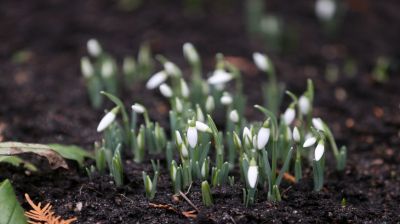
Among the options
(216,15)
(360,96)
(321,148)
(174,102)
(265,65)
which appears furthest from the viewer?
(216,15)

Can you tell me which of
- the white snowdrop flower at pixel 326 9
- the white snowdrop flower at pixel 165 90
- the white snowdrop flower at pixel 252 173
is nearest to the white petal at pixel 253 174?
the white snowdrop flower at pixel 252 173

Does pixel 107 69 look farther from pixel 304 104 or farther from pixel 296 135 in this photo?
pixel 296 135

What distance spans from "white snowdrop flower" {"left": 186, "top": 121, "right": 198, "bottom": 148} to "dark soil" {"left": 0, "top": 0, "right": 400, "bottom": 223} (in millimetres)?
230

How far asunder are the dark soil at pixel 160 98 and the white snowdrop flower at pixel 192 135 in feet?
0.75

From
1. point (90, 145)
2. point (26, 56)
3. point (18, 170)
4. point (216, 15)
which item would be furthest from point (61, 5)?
point (18, 170)

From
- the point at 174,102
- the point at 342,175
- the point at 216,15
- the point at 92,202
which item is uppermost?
the point at 216,15

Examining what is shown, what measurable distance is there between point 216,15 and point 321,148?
2.61m

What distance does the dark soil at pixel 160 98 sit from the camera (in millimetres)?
2766

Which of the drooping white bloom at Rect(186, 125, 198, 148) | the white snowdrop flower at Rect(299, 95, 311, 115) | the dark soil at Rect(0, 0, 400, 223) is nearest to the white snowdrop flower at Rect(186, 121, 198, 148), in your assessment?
the drooping white bloom at Rect(186, 125, 198, 148)

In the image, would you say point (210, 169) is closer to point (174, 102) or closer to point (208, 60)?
point (174, 102)

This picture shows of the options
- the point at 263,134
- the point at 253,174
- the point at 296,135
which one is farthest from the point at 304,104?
the point at 253,174

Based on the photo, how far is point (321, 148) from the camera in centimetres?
272

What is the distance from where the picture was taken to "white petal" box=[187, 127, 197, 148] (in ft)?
8.86

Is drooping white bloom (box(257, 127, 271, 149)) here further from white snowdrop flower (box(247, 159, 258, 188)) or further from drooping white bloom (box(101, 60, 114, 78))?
drooping white bloom (box(101, 60, 114, 78))
